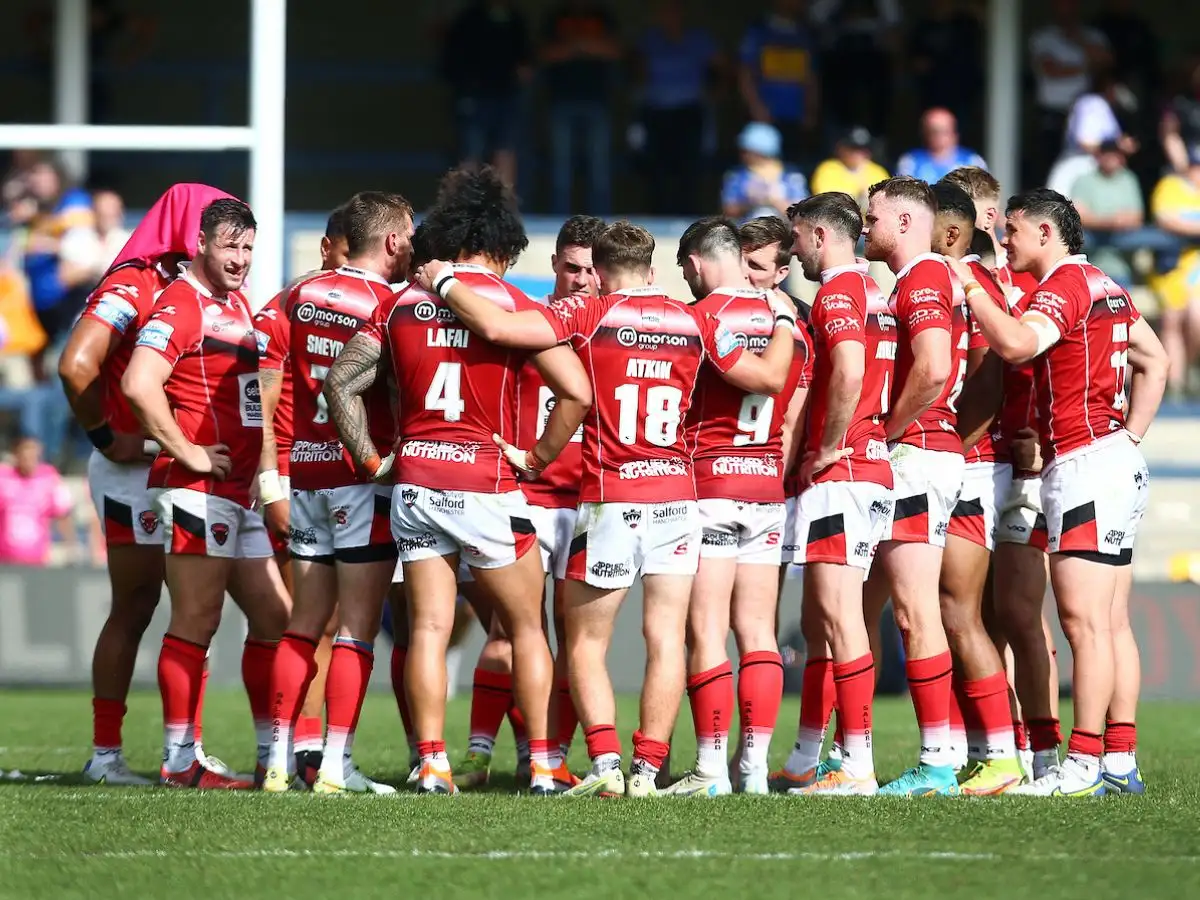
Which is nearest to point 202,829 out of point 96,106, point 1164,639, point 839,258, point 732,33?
point 839,258

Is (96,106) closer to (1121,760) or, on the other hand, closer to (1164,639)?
(1164,639)

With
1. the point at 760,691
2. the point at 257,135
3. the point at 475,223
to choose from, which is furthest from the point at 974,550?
the point at 257,135

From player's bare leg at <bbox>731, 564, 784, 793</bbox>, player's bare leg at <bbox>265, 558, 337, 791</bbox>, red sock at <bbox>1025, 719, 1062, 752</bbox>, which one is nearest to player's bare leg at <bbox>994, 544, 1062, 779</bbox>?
red sock at <bbox>1025, 719, 1062, 752</bbox>

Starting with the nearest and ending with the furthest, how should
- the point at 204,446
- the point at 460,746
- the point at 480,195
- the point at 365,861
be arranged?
the point at 365,861 < the point at 480,195 < the point at 204,446 < the point at 460,746

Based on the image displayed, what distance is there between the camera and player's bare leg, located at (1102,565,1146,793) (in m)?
7.25

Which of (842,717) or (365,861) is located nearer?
(365,861)

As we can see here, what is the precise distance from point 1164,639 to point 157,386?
8317 millimetres

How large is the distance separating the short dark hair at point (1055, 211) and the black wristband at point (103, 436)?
152 inches

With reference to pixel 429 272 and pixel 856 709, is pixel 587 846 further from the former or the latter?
pixel 429 272

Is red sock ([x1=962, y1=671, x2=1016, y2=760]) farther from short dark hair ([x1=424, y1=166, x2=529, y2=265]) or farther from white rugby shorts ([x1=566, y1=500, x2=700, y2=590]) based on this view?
short dark hair ([x1=424, y1=166, x2=529, y2=265])

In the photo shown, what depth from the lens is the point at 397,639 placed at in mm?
8016

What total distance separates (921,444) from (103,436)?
342 cm

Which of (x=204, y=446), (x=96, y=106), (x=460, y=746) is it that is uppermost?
(x=96, y=106)

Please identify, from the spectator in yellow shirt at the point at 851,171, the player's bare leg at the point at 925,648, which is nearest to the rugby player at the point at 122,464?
the player's bare leg at the point at 925,648
